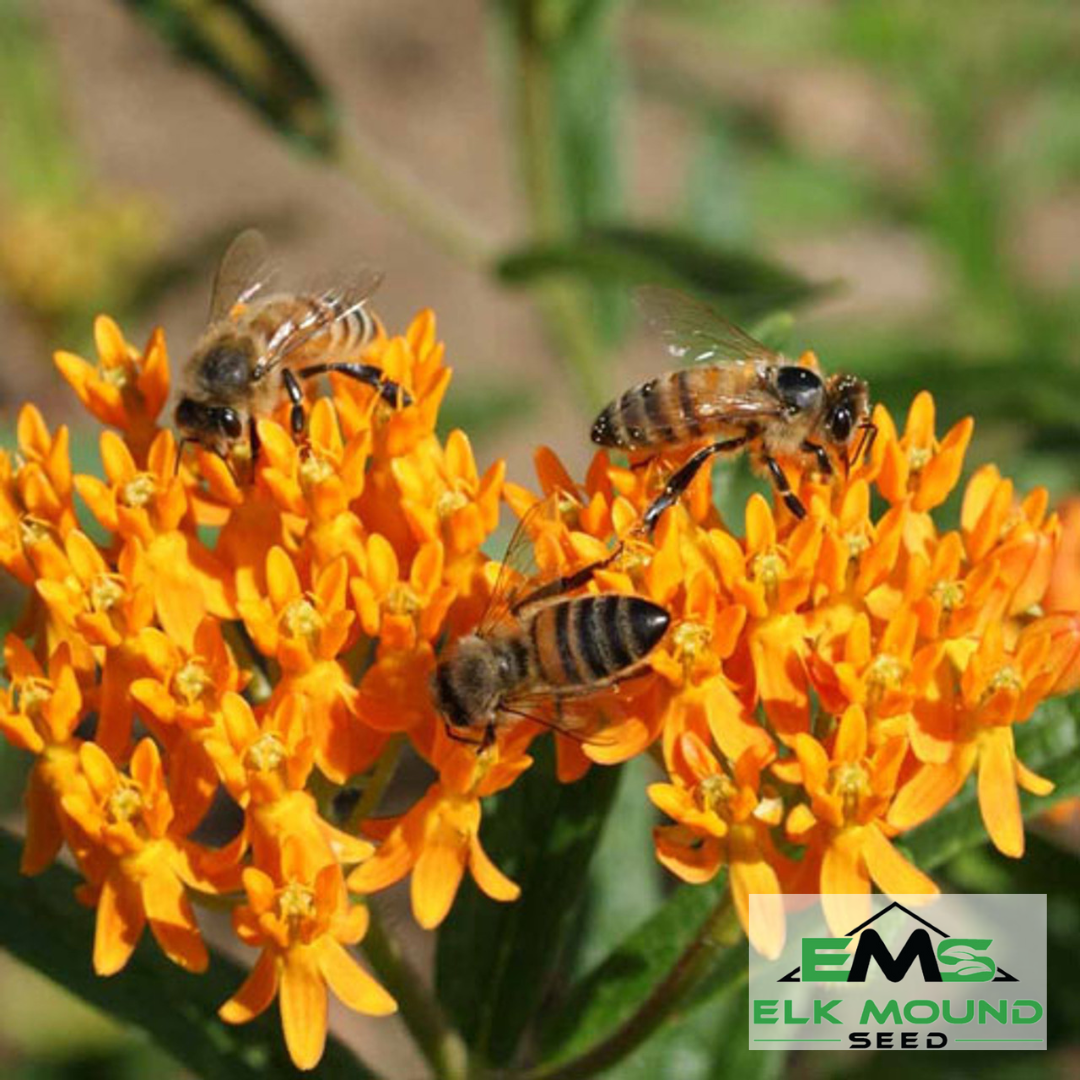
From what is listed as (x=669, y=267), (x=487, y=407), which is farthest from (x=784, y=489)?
(x=487, y=407)

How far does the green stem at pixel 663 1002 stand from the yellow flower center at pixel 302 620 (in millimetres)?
682

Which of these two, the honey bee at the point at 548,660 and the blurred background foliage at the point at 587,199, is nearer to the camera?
the honey bee at the point at 548,660

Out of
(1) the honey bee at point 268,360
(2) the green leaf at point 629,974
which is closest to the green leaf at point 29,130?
(1) the honey bee at point 268,360

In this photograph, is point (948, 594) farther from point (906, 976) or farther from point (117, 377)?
point (117, 377)

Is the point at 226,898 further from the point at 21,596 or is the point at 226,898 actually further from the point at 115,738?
the point at 21,596

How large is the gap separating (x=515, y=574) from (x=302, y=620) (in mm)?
318

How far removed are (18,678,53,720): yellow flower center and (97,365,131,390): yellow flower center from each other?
1.86ft

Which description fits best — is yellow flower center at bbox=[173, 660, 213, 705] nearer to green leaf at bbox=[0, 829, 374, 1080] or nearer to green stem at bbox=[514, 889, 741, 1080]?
green leaf at bbox=[0, 829, 374, 1080]

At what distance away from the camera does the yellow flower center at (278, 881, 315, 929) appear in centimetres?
238

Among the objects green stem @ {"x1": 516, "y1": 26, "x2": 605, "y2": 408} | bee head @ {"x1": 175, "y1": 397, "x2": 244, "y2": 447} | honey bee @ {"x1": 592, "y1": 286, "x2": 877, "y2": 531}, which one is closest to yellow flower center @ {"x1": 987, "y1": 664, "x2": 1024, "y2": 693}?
honey bee @ {"x1": 592, "y1": 286, "x2": 877, "y2": 531}

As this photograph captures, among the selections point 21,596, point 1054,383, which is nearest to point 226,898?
point 1054,383

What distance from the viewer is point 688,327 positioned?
3127 millimetres

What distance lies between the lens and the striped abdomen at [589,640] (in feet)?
7.95

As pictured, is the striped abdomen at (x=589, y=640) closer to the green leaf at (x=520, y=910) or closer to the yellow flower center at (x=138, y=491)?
the green leaf at (x=520, y=910)
